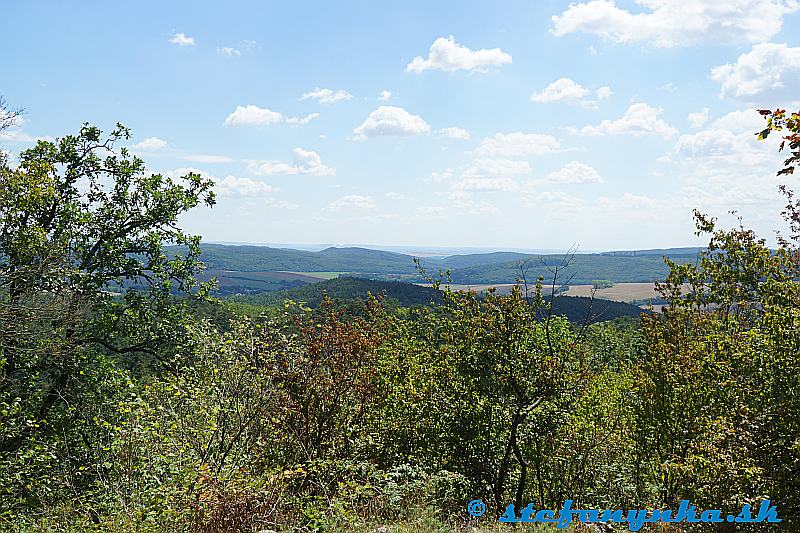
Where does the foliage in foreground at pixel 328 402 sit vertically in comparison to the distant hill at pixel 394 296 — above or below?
above

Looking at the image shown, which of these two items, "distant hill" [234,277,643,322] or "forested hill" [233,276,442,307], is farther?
"forested hill" [233,276,442,307]

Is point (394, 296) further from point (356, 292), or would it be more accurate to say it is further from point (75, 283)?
point (75, 283)

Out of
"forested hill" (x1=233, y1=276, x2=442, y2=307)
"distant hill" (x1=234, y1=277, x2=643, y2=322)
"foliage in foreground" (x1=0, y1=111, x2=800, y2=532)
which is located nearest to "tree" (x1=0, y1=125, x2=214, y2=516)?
"foliage in foreground" (x1=0, y1=111, x2=800, y2=532)

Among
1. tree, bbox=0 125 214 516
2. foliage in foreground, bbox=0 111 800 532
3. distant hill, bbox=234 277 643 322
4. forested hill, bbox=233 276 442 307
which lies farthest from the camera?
forested hill, bbox=233 276 442 307

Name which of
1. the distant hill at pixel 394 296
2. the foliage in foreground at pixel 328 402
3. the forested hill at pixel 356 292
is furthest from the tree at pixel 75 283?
the forested hill at pixel 356 292

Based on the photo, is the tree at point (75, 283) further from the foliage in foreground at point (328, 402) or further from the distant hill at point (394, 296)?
the distant hill at point (394, 296)

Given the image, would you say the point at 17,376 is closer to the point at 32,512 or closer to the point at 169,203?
the point at 32,512

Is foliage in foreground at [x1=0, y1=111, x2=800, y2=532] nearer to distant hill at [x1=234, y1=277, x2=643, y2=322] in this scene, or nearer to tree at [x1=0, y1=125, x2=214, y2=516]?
tree at [x1=0, y1=125, x2=214, y2=516]

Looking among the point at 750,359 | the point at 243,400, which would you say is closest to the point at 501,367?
the point at 750,359

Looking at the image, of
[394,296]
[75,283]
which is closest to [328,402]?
[75,283]

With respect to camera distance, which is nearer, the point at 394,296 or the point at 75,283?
the point at 75,283

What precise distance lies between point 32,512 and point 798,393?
1374 centimetres

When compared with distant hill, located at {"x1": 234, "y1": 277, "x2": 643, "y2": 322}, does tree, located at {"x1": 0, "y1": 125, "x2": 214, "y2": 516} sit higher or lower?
higher

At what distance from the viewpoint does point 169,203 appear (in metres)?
15.9
